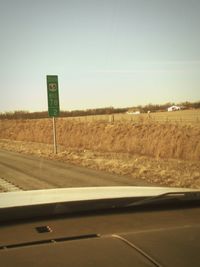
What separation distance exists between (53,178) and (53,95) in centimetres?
1215

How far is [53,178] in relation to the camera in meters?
16.3

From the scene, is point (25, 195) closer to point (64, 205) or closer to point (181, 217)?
point (64, 205)

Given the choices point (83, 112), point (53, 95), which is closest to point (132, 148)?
point (53, 95)

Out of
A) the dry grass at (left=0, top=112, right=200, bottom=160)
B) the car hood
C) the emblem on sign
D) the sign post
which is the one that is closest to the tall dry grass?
the dry grass at (left=0, top=112, right=200, bottom=160)

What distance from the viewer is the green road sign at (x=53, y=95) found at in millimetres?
27266

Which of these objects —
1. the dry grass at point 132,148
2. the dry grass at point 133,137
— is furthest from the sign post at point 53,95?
the dry grass at point 133,137

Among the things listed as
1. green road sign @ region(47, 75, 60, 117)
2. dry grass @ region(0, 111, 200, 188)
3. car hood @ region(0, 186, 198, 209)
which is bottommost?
dry grass @ region(0, 111, 200, 188)

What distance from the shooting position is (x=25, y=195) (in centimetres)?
416

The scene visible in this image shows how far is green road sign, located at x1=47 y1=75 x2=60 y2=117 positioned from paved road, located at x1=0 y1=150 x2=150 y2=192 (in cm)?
784

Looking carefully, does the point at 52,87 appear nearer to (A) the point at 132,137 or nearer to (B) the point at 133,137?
(B) the point at 133,137

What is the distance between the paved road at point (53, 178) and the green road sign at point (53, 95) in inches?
309

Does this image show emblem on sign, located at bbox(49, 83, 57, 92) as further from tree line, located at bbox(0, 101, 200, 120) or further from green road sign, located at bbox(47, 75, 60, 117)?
tree line, located at bbox(0, 101, 200, 120)

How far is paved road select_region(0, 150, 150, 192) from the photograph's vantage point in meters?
14.5

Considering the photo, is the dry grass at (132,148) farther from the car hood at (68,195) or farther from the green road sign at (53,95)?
the car hood at (68,195)
